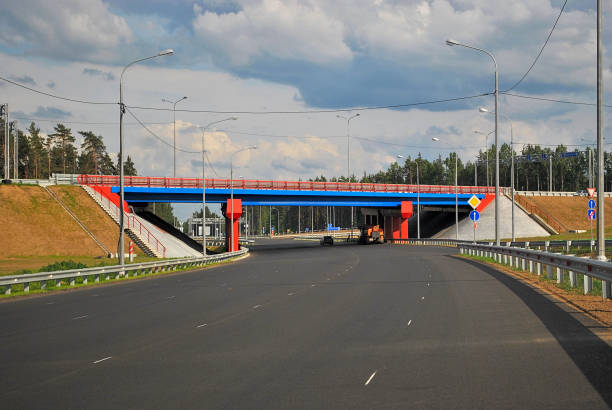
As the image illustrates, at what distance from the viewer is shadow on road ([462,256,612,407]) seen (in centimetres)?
830

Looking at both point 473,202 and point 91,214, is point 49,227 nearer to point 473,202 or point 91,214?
point 91,214

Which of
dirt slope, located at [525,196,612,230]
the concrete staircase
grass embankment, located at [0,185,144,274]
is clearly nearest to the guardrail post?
grass embankment, located at [0,185,144,274]

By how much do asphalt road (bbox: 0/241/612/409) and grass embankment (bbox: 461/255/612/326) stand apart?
1.69 feet

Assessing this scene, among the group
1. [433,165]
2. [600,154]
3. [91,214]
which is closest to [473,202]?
[600,154]

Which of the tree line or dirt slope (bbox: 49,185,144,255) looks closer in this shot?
dirt slope (bbox: 49,185,144,255)

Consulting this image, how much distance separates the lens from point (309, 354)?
10453mm

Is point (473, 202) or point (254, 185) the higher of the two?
point (254, 185)

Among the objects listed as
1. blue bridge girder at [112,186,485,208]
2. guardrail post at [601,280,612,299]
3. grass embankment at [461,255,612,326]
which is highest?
blue bridge girder at [112,186,485,208]

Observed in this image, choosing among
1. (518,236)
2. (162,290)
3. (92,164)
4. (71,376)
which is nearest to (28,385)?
(71,376)

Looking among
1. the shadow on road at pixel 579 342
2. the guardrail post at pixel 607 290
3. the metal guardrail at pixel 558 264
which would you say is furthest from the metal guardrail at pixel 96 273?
the guardrail post at pixel 607 290

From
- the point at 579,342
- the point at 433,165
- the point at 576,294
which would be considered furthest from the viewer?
the point at 433,165

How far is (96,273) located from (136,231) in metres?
31.0

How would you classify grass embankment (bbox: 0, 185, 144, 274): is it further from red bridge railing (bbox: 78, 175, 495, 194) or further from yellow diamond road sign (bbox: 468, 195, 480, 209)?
yellow diamond road sign (bbox: 468, 195, 480, 209)

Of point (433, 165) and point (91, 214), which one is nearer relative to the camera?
point (91, 214)
